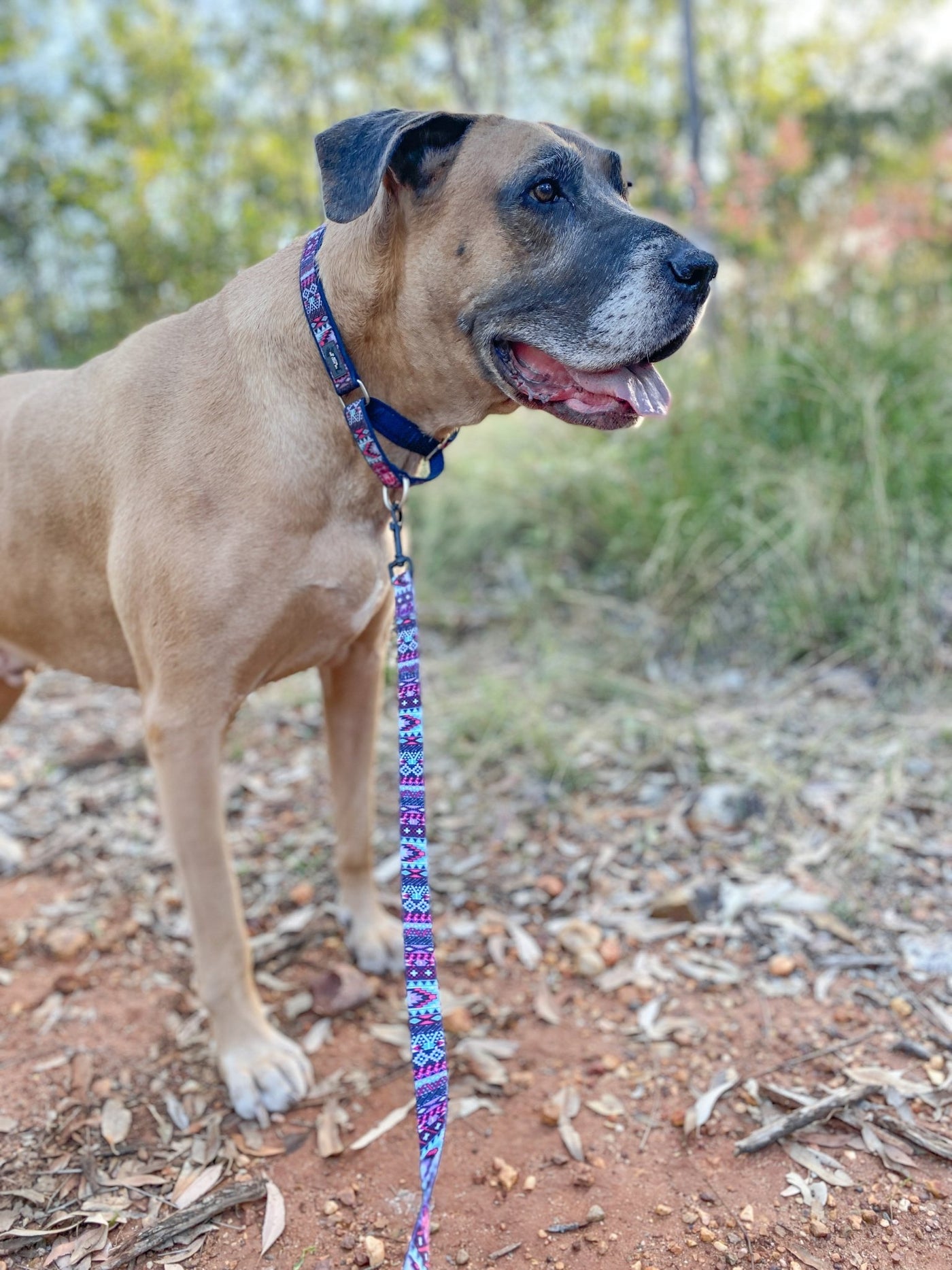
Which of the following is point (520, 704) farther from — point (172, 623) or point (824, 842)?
point (172, 623)

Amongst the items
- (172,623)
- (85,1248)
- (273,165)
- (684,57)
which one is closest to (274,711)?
(172,623)

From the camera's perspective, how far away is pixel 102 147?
11.0m

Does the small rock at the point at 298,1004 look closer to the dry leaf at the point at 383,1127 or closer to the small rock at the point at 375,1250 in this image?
the dry leaf at the point at 383,1127

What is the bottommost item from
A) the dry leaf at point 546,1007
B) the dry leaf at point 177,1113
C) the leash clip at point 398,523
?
the dry leaf at point 546,1007

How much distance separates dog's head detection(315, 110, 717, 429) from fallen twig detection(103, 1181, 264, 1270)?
5.54ft

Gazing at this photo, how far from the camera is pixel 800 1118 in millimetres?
1978

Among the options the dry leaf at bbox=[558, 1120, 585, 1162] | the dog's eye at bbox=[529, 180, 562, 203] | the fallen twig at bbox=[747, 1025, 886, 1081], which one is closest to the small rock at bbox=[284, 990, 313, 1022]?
the dry leaf at bbox=[558, 1120, 585, 1162]

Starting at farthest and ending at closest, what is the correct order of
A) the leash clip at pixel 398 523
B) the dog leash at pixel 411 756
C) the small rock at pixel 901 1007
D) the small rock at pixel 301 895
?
1. the small rock at pixel 301 895
2. the small rock at pixel 901 1007
3. the leash clip at pixel 398 523
4. the dog leash at pixel 411 756

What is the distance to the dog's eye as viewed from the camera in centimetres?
186

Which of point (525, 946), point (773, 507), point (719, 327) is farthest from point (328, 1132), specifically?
point (719, 327)

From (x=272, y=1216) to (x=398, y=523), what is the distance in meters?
1.40

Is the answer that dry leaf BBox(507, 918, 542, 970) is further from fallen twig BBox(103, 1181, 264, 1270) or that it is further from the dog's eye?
the dog's eye

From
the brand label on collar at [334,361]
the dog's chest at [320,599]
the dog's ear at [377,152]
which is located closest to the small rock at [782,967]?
the dog's chest at [320,599]

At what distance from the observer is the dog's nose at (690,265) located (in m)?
1.77
